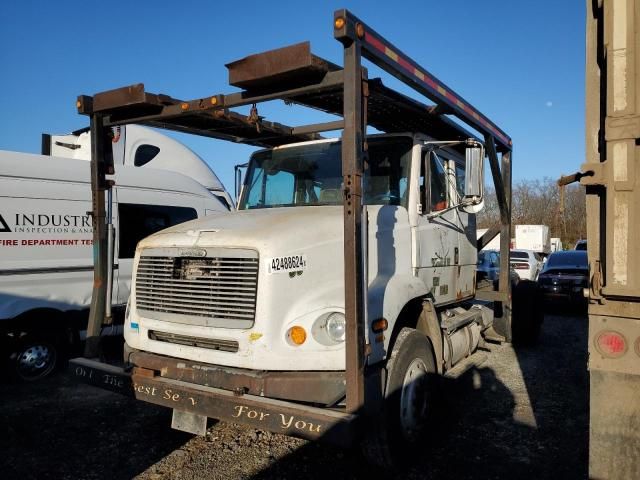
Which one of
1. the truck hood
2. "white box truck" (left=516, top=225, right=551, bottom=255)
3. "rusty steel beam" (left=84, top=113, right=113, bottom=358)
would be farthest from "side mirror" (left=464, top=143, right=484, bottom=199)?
"white box truck" (left=516, top=225, right=551, bottom=255)

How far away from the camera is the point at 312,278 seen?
3629 mm

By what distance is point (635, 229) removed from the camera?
2.34 metres

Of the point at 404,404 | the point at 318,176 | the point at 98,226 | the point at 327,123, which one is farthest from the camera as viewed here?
the point at 318,176

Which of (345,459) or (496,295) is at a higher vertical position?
(496,295)

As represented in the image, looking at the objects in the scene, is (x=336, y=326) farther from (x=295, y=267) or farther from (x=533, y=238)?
(x=533, y=238)

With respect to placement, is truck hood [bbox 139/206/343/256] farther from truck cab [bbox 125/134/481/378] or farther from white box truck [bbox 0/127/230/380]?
white box truck [bbox 0/127/230/380]

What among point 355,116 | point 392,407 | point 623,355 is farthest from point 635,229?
point 392,407

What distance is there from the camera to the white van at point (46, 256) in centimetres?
611

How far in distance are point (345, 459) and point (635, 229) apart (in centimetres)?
282

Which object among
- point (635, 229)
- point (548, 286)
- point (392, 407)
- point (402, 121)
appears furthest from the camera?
point (548, 286)

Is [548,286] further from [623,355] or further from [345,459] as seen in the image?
[623,355]

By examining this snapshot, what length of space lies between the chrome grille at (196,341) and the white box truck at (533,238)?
3038 centimetres

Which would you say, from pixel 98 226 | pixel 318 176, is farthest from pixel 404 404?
pixel 98 226

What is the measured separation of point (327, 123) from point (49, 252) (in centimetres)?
411
